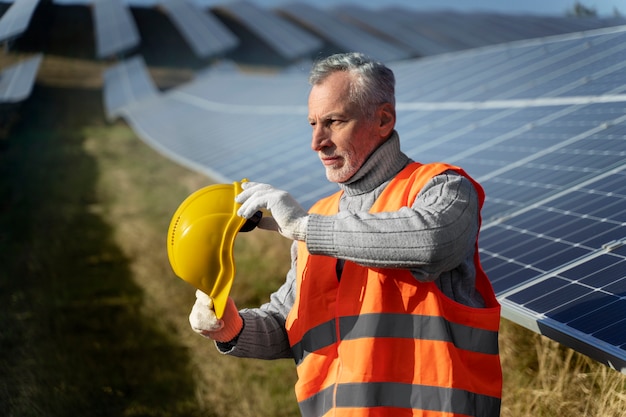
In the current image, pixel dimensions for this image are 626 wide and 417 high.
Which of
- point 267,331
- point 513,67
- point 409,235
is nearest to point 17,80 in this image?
point 267,331

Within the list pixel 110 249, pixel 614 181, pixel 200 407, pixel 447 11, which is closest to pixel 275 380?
pixel 200 407

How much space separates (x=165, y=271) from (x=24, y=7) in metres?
4.59

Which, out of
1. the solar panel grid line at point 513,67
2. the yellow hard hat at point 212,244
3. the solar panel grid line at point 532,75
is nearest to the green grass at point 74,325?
the yellow hard hat at point 212,244

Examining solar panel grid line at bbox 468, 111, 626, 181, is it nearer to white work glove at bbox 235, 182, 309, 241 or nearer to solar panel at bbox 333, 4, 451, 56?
white work glove at bbox 235, 182, 309, 241

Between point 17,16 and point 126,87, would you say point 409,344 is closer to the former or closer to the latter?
point 17,16

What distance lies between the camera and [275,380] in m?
6.51

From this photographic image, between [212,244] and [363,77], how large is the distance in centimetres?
80

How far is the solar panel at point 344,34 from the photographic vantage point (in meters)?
27.1

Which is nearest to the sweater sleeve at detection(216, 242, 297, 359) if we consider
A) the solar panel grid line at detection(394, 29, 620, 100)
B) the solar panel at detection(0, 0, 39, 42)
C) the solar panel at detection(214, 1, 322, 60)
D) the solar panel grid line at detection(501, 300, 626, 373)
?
the solar panel grid line at detection(501, 300, 626, 373)

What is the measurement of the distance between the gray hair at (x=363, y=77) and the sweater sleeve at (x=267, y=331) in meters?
0.81

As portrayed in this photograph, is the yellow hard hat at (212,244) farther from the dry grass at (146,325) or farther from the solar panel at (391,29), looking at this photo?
the solar panel at (391,29)

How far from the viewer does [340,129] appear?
262 cm

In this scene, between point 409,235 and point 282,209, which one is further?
point 282,209

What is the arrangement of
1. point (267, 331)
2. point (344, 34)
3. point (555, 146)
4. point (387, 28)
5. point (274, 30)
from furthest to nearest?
point (387, 28), point (344, 34), point (274, 30), point (555, 146), point (267, 331)
